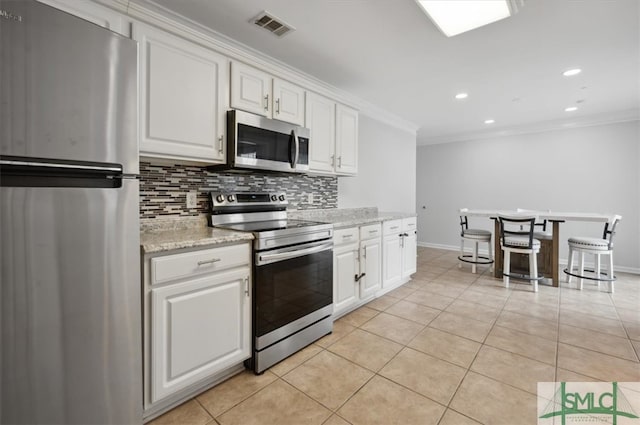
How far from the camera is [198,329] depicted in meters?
1.62

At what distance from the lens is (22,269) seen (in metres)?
1.01

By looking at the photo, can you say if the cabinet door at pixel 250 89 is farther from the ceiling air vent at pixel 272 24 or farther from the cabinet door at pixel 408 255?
the cabinet door at pixel 408 255

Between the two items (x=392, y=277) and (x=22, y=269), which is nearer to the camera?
(x=22, y=269)

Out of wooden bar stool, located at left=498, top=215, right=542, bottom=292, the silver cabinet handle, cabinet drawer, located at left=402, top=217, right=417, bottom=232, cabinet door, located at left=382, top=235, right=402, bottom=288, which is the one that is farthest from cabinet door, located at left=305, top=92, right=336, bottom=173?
wooden bar stool, located at left=498, top=215, right=542, bottom=292

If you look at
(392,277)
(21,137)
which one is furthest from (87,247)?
(392,277)

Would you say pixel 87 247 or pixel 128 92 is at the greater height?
pixel 128 92

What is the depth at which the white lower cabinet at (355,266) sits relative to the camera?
2.61m

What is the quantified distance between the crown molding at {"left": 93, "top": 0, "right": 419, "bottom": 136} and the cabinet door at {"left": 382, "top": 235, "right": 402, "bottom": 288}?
5.34 ft

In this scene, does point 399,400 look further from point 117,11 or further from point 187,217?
point 117,11

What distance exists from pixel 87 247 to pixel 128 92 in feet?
2.19

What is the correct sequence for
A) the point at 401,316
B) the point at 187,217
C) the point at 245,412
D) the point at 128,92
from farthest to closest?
the point at 401,316
the point at 187,217
the point at 245,412
the point at 128,92

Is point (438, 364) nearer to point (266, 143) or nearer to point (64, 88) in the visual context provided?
point (266, 143)

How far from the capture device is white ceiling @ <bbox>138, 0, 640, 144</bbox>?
190cm

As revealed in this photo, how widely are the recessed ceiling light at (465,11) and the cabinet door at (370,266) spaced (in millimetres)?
1873
